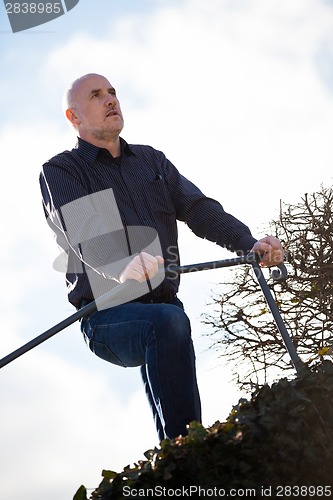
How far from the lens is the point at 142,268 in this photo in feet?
11.0

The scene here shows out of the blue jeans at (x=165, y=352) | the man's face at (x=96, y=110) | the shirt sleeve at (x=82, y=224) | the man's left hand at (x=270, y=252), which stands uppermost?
the man's face at (x=96, y=110)

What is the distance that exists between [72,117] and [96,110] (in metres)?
0.17

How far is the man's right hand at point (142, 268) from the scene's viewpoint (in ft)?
11.0

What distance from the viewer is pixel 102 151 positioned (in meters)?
4.23

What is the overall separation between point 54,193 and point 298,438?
1.81m

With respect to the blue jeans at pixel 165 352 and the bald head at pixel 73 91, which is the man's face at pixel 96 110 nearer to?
the bald head at pixel 73 91

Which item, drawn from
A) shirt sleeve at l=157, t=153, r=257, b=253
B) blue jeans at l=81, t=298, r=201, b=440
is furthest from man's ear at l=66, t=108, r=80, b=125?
blue jeans at l=81, t=298, r=201, b=440

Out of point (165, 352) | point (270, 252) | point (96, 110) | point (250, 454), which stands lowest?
point (250, 454)

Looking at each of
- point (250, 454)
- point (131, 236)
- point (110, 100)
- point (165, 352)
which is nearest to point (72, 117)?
point (110, 100)

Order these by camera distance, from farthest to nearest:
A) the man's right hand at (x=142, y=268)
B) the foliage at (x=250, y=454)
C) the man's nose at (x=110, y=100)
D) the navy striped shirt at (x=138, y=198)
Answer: the man's nose at (x=110, y=100)
the navy striped shirt at (x=138, y=198)
the man's right hand at (x=142, y=268)
the foliage at (x=250, y=454)

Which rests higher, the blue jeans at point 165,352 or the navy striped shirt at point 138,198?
the navy striped shirt at point 138,198

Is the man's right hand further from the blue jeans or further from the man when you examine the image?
the blue jeans

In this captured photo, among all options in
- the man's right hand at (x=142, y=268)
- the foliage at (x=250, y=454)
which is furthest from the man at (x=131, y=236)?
the foliage at (x=250, y=454)

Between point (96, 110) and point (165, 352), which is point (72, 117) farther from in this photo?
point (165, 352)
